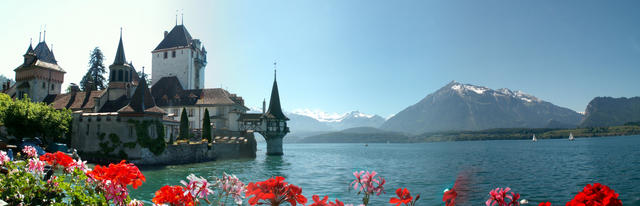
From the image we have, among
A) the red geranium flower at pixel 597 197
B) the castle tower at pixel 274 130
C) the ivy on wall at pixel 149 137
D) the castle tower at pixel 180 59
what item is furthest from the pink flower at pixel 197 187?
the castle tower at pixel 180 59

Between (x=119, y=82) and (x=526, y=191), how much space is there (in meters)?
45.9

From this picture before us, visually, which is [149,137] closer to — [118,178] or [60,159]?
[60,159]

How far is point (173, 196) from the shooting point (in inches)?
128

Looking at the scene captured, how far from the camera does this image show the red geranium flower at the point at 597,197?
259 centimetres

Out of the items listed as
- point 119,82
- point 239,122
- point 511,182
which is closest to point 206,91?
point 239,122

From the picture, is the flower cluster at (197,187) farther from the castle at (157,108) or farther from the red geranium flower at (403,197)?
the castle at (157,108)

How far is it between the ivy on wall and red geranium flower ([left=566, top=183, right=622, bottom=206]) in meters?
35.7

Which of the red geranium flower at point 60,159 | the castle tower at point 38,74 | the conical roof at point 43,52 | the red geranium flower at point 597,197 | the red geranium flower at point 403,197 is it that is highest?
the conical roof at point 43,52

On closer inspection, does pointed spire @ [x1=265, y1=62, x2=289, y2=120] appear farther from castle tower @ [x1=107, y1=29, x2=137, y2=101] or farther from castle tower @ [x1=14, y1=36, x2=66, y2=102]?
castle tower @ [x1=14, y1=36, x2=66, y2=102]

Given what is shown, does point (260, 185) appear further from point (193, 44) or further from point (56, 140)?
point (193, 44)

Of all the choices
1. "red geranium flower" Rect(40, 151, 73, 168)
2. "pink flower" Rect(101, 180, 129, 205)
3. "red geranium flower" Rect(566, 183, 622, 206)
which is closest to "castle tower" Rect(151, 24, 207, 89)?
→ "red geranium flower" Rect(40, 151, 73, 168)

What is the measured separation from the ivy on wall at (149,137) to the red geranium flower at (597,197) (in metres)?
35.7

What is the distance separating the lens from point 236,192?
3.85 m

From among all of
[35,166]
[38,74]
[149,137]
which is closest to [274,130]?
[149,137]
